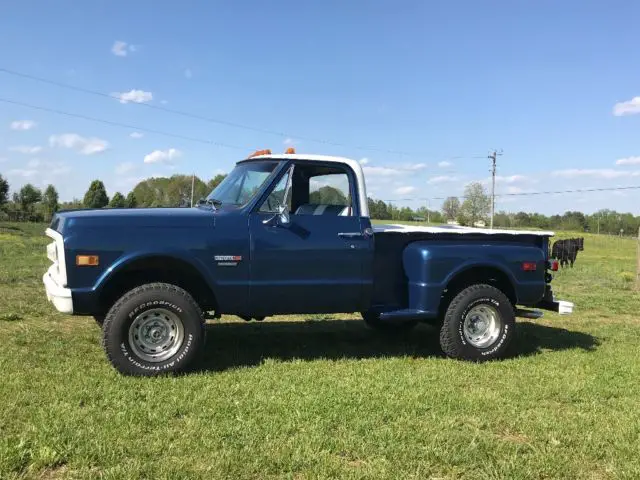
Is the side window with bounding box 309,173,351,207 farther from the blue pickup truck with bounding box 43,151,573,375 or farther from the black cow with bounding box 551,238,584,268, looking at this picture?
the black cow with bounding box 551,238,584,268

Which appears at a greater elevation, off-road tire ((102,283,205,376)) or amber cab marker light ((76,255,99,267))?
amber cab marker light ((76,255,99,267))

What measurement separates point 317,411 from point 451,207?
7177 cm

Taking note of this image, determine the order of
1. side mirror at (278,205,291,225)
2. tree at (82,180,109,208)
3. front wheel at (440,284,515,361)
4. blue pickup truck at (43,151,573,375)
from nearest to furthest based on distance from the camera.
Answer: blue pickup truck at (43,151,573,375) < side mirror at (278,205,291,225) < front wheel at (440,284,515,361) < tree at (82,180,109,208)

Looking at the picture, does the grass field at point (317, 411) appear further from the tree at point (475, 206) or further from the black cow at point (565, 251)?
the tree at point (475, 206)

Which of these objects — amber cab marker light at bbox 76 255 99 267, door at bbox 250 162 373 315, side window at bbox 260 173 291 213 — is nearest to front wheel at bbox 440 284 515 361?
door at bbox 250 162 373 315

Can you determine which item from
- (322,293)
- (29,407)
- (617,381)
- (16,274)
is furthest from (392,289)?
(16,274)

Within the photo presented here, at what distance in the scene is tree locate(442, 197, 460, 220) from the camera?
237 feet

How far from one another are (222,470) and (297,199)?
3333mm

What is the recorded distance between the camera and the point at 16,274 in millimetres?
12383

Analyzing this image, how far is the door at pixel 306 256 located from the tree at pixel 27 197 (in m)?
86.0

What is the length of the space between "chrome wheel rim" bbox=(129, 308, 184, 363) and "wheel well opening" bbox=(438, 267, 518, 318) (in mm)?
2923

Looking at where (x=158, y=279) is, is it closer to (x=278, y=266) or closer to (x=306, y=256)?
(x=278, y=266)

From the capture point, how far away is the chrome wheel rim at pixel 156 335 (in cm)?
524

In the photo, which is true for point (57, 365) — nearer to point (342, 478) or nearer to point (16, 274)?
point (342, 478)
